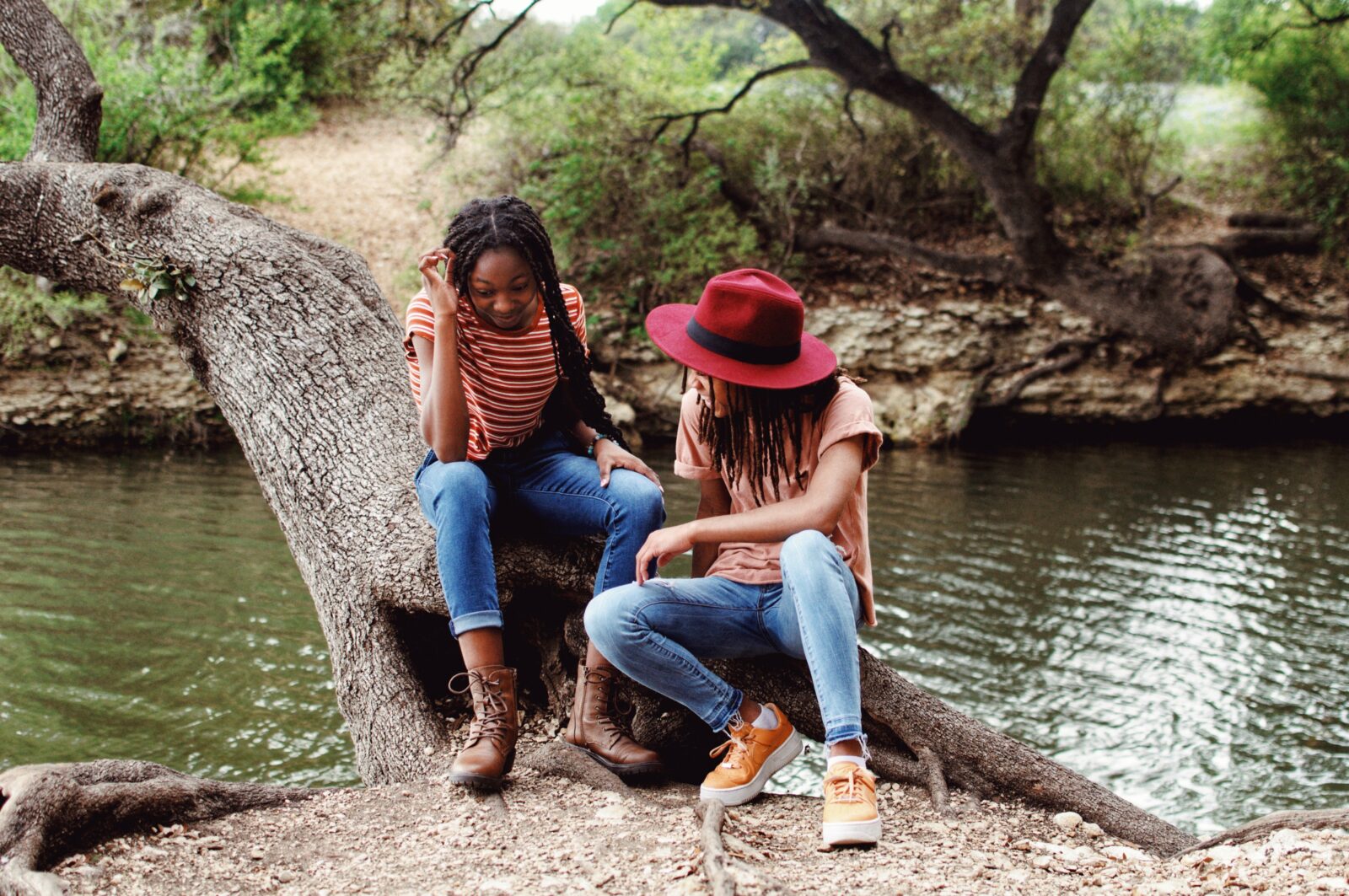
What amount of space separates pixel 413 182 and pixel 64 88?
1285 cm

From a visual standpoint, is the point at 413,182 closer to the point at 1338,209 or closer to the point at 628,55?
the point at 628,55

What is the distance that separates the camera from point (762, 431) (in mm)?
2998

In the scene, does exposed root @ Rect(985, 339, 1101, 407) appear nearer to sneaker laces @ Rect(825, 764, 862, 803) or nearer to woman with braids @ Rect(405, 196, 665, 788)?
woman with braids @ Rect(405, 196, 665, 788)

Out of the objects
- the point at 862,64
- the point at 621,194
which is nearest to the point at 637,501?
the point at 862,64

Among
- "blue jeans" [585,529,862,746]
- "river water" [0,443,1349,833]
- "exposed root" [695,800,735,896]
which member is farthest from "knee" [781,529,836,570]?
"river water" [0,443,1349,833]

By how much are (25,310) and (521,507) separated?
10.8m

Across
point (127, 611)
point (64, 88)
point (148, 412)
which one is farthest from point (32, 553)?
point (148, 412)

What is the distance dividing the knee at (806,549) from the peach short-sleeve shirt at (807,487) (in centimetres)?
11

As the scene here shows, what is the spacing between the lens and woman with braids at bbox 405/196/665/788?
2.94 m

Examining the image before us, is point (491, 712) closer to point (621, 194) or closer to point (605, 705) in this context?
point (605, 705)

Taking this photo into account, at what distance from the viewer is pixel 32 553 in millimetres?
7707

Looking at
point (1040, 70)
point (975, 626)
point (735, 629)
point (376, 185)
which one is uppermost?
point (1040, 70)

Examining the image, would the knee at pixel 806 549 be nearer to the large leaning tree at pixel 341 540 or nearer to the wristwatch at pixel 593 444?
the large leaning tree at pixel 341 540

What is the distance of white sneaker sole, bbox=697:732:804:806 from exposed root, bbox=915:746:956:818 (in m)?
0.36
